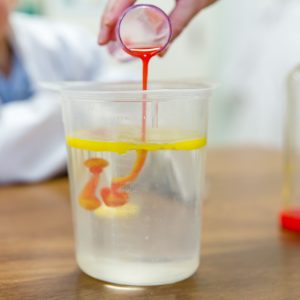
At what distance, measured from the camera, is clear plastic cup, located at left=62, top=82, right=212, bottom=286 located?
15.7 inches

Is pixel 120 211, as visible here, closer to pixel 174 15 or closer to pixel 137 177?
pixel 137 177

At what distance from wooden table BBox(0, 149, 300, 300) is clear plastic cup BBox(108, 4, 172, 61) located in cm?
19

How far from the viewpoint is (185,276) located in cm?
43

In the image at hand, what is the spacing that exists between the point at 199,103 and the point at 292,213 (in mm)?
222

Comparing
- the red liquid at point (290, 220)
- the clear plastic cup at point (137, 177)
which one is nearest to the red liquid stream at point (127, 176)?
the clear plastic cup at point (137, 177)

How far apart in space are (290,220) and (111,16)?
0.29 m

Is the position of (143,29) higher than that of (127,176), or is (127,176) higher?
(143,29)

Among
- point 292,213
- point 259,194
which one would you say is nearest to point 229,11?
point 259,194

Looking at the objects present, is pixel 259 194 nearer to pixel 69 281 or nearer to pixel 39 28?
pixel 69 281

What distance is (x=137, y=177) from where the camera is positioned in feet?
1.33

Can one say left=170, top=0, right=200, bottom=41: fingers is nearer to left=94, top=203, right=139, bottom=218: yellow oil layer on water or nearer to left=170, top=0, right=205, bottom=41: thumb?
left=170, top=0, right=205, bottom=41: thumb

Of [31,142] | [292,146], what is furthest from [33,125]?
[292,146]

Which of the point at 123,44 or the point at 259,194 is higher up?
the point at 123,44

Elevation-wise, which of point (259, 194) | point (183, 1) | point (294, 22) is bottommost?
point (259, 194)
